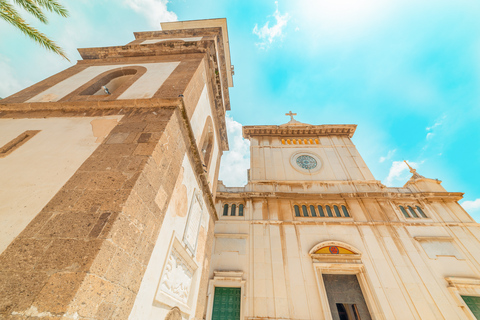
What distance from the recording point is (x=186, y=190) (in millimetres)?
4613

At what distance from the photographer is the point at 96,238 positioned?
2.20m

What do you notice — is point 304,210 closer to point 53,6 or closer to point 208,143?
point 208,143

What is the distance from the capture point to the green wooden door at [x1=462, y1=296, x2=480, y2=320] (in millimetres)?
8340

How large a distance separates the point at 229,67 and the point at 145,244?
39.8 feet

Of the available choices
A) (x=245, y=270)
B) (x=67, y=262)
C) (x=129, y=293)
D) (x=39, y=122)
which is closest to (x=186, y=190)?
(x=129, y=293)

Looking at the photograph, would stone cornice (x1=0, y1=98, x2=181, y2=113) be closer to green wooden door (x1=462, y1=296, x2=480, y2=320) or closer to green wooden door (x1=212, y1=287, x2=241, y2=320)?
green wooden door (x1=212, y1=287, x2=241, y2=320)

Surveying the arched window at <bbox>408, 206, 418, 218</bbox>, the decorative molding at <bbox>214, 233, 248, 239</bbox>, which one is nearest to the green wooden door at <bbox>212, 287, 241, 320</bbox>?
the decorative molding at <bbox>214, 233, 248, 239</bbox>

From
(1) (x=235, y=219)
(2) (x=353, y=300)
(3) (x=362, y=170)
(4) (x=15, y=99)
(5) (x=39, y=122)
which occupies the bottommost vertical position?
(2) (x=353, y=300)

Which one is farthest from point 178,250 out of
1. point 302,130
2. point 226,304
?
point 302,130

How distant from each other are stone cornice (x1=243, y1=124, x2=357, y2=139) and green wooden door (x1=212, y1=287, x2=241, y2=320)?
38.7 ft

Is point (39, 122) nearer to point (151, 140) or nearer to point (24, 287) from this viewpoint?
point (151, 140)

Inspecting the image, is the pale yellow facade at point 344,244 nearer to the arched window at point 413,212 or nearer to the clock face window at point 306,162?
the arched window at point 413,212

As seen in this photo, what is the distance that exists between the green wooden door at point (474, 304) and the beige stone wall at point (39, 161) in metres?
15.1

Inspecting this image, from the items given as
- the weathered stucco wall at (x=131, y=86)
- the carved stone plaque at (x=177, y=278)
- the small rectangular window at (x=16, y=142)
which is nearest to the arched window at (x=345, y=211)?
the carved stone plaque at (x=177, y=278)
